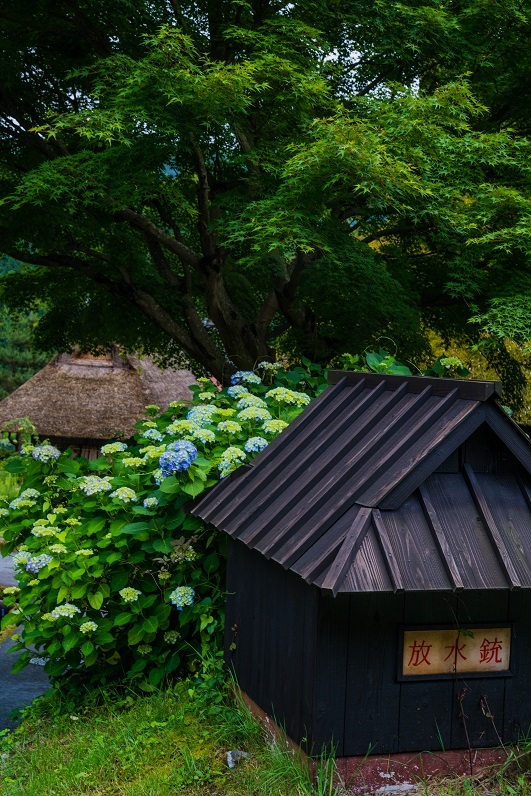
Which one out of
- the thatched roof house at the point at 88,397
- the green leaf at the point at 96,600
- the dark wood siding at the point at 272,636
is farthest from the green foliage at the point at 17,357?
the dark wood siding at the point at 272,636

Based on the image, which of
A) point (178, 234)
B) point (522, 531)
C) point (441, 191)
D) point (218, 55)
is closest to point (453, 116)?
point (441, 191)

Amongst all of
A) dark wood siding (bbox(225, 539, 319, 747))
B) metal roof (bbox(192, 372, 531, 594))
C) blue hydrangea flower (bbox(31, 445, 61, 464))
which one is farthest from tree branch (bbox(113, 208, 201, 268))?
metal roof (bbox(192, 372, 531, 594))

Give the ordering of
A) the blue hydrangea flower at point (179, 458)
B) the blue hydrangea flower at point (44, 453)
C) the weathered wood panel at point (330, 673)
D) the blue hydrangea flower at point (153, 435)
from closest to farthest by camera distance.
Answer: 1. the weathered wood panel at point (330, 673)
2. the blue hydrangea flower at point (179, 458)
3. the blue hydrangea flower at point (153, 435)
4. the blue hydrangea flower at point (44, 453)

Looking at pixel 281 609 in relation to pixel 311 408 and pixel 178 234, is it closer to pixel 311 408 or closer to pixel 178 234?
pixel 311 408

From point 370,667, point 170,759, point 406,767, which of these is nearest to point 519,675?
point 406,767

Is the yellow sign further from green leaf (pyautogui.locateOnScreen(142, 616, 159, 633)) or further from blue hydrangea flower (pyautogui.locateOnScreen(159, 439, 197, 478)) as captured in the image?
green leaf (pyautogui.locateOnScreen(142, 616, 159, 633))

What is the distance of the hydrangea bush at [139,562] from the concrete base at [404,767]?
179 cm

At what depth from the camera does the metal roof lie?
372cm

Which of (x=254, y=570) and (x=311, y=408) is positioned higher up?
(x=311, y=408)

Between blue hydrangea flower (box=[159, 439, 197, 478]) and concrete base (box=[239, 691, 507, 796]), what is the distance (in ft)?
5.83

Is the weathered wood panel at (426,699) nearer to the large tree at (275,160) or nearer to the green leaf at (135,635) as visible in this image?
the green leaf at (135,635)

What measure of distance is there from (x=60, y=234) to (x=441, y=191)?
6.87 meters

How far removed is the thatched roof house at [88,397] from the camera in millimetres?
23000

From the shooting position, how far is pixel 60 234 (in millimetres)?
14859
